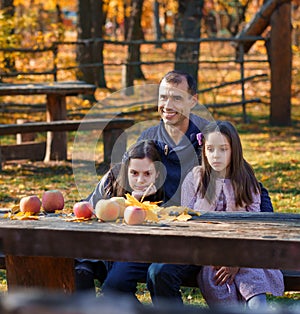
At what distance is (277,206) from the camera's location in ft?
23.2

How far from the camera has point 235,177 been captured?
12.9 feet

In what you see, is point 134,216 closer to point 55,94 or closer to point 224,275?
point 224,275

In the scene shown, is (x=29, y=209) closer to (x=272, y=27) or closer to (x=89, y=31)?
(x=272, y=27)

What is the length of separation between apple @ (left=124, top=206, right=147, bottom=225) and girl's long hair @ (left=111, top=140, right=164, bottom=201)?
82 centimetres

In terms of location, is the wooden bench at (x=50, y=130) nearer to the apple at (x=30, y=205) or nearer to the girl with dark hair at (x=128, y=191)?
the girl with dark hair at (x=128, y=191)

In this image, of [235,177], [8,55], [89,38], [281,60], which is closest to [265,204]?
[235,177]

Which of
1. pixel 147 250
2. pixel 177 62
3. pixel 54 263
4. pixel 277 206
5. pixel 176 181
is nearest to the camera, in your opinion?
pixel 147 250

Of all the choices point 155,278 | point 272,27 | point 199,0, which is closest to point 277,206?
point 155,278

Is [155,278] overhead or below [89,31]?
below

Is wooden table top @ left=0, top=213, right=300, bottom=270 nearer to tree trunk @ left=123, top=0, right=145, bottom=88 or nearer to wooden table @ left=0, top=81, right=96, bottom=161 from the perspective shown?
wooden table @ left=0, top=81, right=96, bottom=161

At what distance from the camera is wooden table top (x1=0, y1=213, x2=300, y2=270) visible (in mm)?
2766

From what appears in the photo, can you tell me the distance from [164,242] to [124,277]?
0.94 m

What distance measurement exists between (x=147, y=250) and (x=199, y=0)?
484 inches

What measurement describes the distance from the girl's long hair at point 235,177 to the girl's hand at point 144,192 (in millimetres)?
219
